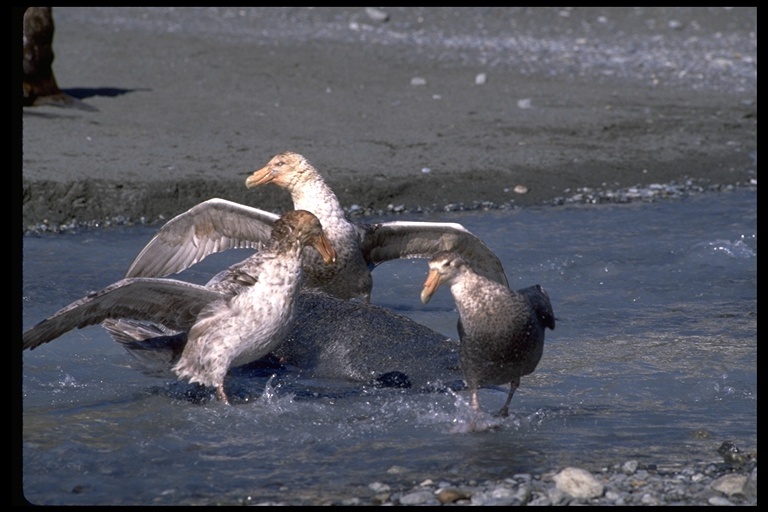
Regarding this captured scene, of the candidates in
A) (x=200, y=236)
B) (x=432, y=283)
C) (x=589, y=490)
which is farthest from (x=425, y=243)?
(x=589, y=490)

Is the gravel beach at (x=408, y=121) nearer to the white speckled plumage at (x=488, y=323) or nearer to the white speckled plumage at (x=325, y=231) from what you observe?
the white speckled plumage at (x=488, y=323)

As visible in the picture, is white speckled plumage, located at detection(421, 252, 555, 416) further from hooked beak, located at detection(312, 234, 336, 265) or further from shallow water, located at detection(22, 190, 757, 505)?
hooked beak, located at detection(312, 234, 336, 265)

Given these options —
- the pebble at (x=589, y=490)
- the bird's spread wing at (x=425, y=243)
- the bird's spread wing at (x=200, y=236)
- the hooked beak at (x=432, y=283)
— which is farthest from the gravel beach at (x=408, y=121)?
the bird's spread wing at (x=425, y=243)

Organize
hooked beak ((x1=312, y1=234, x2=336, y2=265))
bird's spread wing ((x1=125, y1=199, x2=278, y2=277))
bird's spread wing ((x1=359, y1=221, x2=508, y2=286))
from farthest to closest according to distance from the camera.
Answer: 1. bird's spread wing ((x1=125, y1=199, x2=278, y2=277))
2. bird's spread wing ((x1=359, y1=221, x2=508, y2=286))
3. hooked beak ((x1=312, y1=234, x2=336, y2=265))

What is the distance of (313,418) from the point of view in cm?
593

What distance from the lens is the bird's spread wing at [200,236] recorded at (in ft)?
25.8

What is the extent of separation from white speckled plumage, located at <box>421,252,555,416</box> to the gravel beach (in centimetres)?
68

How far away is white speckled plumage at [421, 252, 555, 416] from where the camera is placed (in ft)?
17.9

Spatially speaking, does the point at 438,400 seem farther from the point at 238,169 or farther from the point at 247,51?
the point at 247,51

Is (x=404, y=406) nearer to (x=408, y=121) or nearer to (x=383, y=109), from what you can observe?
(x=408, y=121)

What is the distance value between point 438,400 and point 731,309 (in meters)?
2.75

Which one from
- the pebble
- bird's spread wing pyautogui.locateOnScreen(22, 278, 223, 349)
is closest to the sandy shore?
bird's spread wing pyautogui.locateOnScreen(22, 278, 223, 349)

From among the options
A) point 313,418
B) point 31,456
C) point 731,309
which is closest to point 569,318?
point 731,309

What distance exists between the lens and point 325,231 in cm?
759
